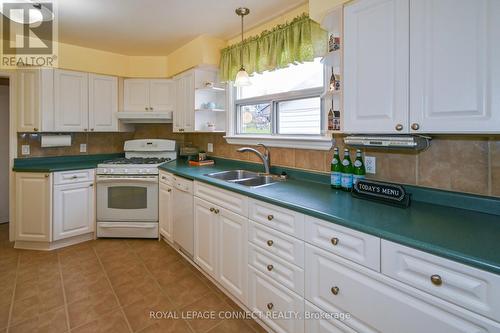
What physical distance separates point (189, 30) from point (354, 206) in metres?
2.46

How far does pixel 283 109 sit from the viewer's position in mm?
2584

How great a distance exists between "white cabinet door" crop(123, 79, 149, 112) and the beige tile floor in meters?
1.82

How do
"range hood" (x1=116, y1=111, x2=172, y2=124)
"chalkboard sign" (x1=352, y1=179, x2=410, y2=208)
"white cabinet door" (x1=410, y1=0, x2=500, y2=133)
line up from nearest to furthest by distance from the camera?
"white cabinet door" (x1=410, y1=0, x2=500, y2=133)
"chalkboard sign" (x1=352, y1=179, x2=410, y2=208)
"range hood" (x1=116, y1=111, x2=172, y2=124)

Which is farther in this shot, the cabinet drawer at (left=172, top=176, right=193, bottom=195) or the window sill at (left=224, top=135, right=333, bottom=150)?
the cabinet drawer at (left=172, top=176, right=193, bottom=195)

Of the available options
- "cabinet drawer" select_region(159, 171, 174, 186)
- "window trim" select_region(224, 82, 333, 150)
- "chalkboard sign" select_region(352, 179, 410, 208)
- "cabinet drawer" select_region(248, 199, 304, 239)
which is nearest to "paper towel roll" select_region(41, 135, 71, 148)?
"cabinet drawer" select_region(159, 171, 174, 186)

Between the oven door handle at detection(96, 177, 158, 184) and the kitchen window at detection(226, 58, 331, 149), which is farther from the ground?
the kitchen window at detection(226, 58, 331, 149)

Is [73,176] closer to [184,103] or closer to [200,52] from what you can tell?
[184,103]

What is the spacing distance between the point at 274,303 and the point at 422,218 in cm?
95

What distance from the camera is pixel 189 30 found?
111 inches

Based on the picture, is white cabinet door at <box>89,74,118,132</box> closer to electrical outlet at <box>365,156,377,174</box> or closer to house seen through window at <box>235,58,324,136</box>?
house seen through window at <box>235,58,324,136</box>

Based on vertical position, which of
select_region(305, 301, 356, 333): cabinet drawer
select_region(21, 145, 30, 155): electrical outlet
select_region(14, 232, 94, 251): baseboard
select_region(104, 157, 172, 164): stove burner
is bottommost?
select_region(14, 232, 94, 251): baseboard

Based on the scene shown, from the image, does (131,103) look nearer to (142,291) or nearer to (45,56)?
(45,56)

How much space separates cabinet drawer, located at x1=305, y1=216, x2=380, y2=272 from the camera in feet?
3.74

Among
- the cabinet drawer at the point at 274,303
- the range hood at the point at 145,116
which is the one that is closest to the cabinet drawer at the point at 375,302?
the cabinet drawer at the point at 274,303
